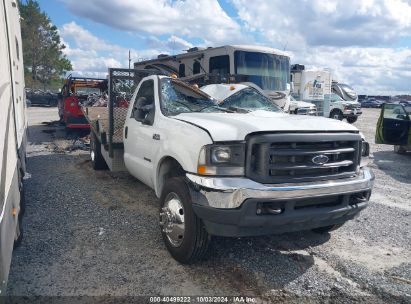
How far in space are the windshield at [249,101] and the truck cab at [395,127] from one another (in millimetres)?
7350

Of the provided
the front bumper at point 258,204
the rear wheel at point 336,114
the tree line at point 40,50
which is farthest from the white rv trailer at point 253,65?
the tree line at point 40,50

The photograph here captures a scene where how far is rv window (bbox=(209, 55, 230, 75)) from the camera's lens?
12716 mm

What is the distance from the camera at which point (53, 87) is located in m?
54.7

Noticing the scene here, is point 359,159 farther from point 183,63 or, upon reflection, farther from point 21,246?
point 183,63

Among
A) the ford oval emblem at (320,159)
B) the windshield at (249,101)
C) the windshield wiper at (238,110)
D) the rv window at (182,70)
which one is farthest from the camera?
the rv window at (182,70)

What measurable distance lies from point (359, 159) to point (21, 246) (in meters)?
3.82

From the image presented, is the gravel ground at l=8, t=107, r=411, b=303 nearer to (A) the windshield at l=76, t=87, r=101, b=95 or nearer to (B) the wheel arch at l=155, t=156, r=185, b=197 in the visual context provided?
(B) the wheel arch at l=155, t=156, r=185, b=197

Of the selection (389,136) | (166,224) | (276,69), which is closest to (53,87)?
(276,69)

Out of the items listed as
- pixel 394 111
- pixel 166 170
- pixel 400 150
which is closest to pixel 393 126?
pixel 394 111

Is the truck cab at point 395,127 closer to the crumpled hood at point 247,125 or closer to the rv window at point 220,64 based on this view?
the rv window at point 220,64

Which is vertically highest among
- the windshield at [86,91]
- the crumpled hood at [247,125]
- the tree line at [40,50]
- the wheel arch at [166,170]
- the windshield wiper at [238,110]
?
the tree line at [40,50]

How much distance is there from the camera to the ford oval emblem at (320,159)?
3.49 meters

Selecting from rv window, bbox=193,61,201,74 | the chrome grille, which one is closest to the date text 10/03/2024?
the chrome grille

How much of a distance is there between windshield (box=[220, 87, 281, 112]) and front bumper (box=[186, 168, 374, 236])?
1.95 meters
